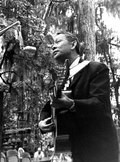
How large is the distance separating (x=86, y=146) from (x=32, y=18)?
772 cm

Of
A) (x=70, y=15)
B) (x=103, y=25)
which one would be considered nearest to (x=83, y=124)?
(x=70, y=15)

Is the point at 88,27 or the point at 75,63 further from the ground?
the point at 88,27

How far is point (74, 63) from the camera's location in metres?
1.21

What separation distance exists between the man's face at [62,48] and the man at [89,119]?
16 cm

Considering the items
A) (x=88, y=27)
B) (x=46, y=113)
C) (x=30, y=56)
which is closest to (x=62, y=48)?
(x=46, y=113)

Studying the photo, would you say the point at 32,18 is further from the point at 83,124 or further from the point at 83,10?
the point at 83,124

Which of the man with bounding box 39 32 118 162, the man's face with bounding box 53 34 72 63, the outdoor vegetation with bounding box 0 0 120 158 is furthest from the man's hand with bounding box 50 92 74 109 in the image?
the outdoor vegetation with bounding box 0 0 120 158

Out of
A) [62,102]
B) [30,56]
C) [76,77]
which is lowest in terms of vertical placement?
[62,102]

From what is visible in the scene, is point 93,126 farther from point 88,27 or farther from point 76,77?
point 88,27

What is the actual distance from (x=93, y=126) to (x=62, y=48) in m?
0.41

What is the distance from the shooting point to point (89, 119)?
106cm

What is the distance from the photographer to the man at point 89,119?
102cm

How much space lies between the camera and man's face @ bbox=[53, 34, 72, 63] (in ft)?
4.06

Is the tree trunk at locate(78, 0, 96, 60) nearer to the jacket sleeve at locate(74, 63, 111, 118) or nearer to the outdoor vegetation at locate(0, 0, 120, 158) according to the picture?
the outdoor vegetation at locate(0, 0, 120, 158)
